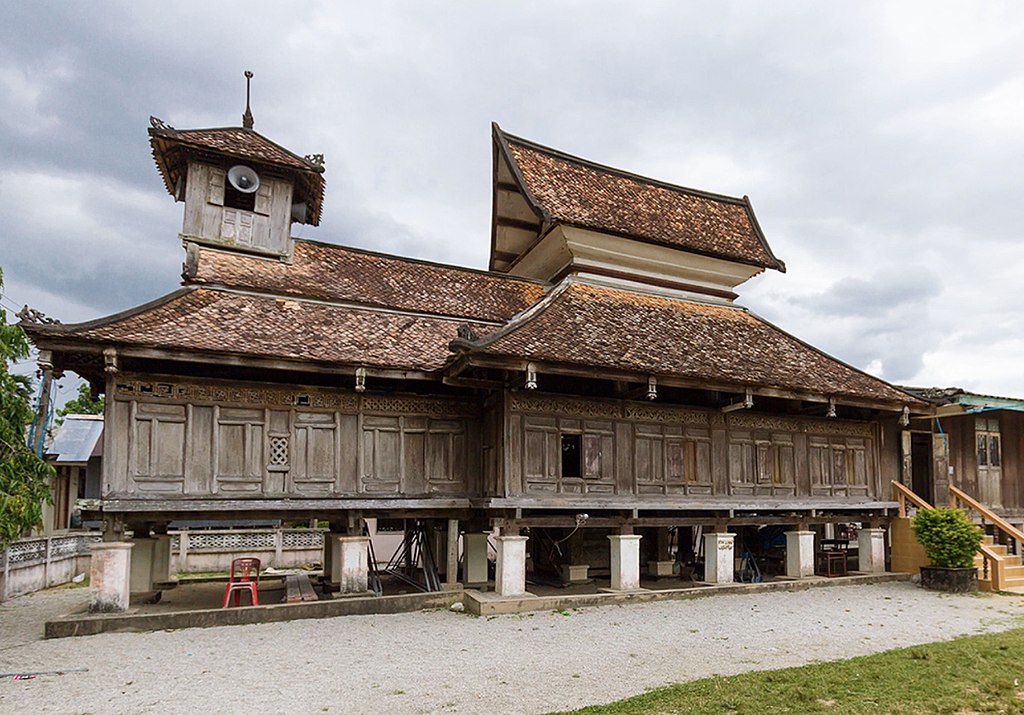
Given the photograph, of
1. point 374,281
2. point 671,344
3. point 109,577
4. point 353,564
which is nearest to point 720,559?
point 671,344

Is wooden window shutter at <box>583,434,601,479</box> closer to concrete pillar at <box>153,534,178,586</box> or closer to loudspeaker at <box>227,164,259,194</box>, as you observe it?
concrete pillar at <box>153,534,178,586</box>

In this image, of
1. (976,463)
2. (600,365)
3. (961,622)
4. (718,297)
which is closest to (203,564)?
(600,365)

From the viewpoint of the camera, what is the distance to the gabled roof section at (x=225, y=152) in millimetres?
15492

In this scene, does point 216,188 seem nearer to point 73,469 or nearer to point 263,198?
point 263,198

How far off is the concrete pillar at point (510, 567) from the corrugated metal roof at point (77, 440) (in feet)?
66.9

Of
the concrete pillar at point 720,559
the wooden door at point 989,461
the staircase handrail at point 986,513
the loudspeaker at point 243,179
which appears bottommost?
the concrete pillar at point 720,559

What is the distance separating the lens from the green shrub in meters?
15.3

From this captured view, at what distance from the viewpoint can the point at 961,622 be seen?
11.8 meters

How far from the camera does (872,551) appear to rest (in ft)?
57.1

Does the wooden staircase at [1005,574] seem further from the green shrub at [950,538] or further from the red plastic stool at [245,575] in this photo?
the red plastic stool at [245,575]

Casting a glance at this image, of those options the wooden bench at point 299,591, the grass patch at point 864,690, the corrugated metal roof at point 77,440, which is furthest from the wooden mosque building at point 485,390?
the corrugated metal roof at point 77,440

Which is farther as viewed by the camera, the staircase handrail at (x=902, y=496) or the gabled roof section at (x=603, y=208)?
the staircase handrail at (x=902, y=496)

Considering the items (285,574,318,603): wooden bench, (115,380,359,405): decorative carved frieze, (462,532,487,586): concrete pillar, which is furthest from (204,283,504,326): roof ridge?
(285,574,318,603): wooden bench

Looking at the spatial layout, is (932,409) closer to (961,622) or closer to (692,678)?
(961,622)
